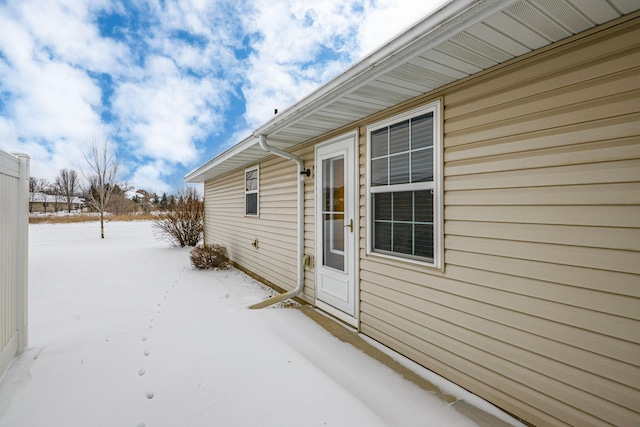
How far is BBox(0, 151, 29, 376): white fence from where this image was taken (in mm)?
2354

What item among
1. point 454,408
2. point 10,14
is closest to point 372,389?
point 454,408

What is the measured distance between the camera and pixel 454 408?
2078 millimetres

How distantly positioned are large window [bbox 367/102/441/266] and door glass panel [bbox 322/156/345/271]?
63 centimetres

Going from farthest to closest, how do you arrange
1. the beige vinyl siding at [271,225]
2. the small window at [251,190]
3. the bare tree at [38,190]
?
the bare tree at [38,190]
the small window at [251,190]
the beige vinyl siding at [271,225]

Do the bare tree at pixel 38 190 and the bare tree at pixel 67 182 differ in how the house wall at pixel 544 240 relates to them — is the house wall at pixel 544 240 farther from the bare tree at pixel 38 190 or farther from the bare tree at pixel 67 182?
the bare tree at pixel 67 182

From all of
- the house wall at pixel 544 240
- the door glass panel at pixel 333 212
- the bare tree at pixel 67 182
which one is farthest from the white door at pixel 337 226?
the bare tree at pixel 67 182

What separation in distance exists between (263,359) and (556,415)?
2.08 m

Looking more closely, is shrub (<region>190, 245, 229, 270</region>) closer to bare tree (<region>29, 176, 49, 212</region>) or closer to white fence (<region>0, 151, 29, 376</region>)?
white fence (<region>0, 151, 29, 376</region>)

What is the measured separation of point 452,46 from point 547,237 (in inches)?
50.7

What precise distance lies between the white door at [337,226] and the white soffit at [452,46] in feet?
2.46

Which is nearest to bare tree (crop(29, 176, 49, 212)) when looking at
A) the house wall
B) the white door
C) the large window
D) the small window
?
the small window

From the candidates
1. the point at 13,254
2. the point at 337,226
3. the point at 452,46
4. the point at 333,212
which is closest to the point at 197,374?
the point at 13,254

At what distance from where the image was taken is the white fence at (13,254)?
7.72 feet

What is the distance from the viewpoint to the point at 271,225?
222 inches
